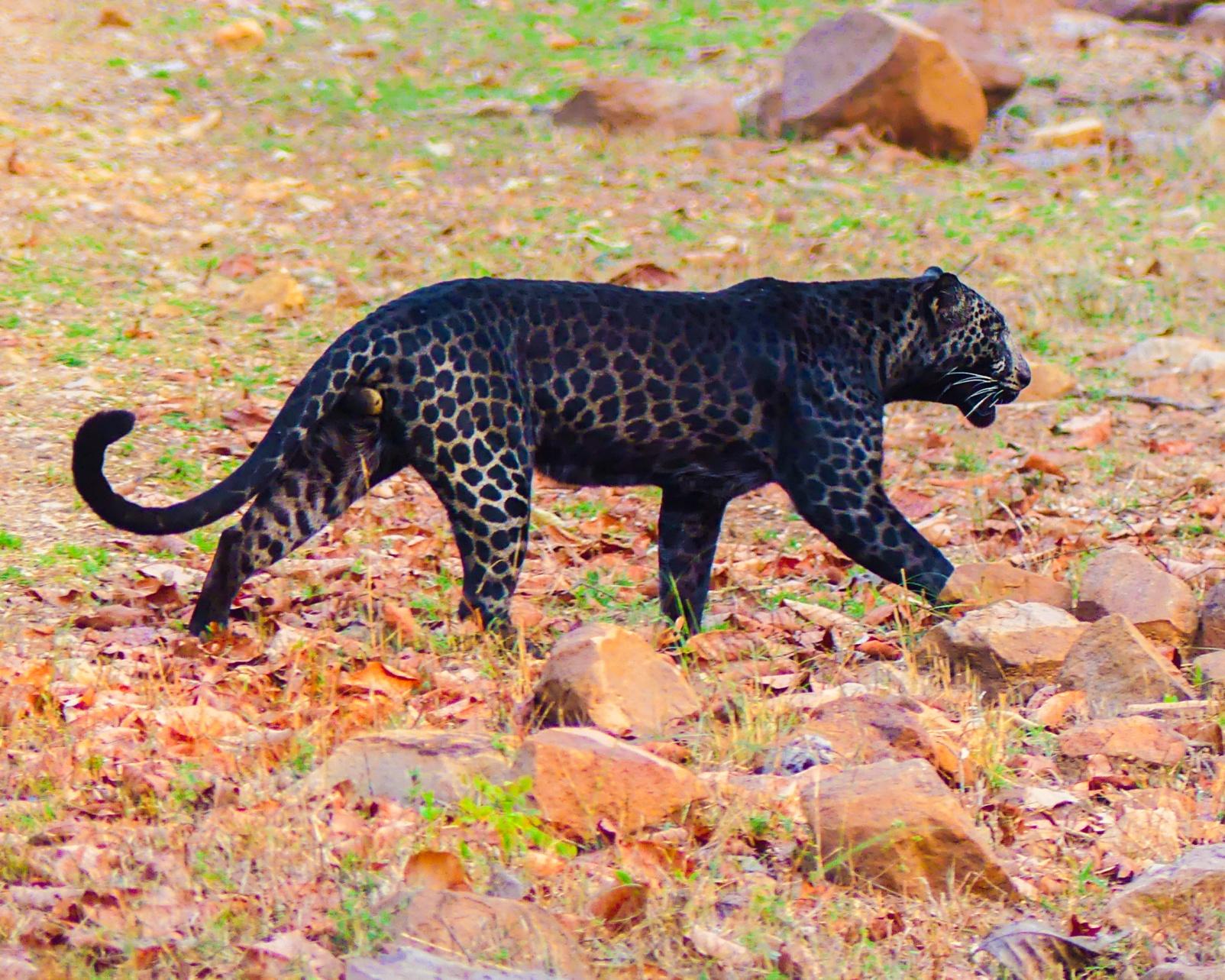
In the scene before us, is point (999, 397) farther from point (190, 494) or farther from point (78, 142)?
point (78, 142)

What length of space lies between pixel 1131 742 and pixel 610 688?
1.47 m

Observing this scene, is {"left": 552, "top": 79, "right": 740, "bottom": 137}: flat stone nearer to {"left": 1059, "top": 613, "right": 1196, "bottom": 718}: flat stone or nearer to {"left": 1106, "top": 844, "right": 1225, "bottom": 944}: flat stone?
{"left": 1059, "top": 613, "right": 1196, "bottom": 718}: flat stone

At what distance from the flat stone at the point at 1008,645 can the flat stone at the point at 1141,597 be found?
43 centimetres

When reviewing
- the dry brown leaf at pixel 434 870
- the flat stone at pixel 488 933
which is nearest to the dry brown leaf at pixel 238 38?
the dry brown leaf at pixel 434 870

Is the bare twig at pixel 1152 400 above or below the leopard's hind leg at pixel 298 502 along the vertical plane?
below

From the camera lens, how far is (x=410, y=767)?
445cm

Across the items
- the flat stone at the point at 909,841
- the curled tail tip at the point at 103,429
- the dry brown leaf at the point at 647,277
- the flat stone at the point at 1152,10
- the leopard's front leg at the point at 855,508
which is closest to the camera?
the flat stone at the point at 909,841

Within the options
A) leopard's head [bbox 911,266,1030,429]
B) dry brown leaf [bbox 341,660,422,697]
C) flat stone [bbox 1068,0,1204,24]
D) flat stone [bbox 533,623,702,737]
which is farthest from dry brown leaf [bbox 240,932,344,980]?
flat stone [bbox 1068,0,1204,24]

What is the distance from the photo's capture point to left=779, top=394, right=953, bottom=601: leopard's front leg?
6566mm

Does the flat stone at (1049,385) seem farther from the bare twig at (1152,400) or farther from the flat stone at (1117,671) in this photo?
the flat stone at (1117,671)

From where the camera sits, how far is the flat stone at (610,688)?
495 centimetres

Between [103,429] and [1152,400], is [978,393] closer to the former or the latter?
[1152,400]

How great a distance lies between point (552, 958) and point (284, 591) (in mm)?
3515

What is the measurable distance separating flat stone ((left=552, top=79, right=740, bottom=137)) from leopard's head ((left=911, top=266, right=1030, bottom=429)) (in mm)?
7985
